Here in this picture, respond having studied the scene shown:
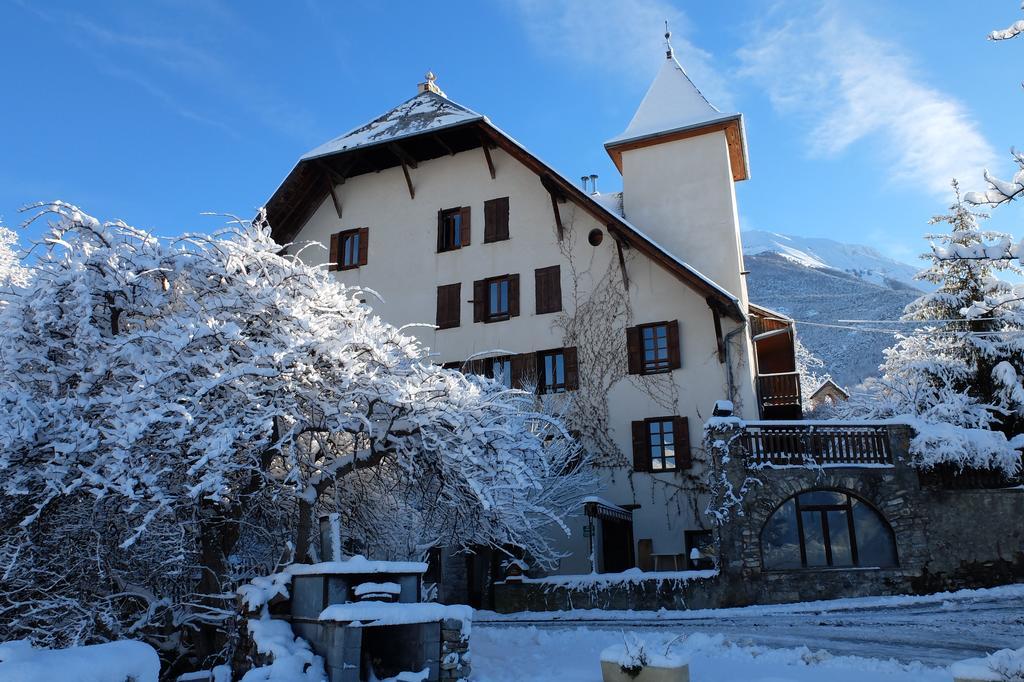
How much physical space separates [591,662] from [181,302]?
7.96 meters

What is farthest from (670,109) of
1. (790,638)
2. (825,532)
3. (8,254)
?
(8,254)

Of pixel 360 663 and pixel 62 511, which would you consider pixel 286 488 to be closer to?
pixel 62 511

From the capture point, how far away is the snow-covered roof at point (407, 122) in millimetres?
23328

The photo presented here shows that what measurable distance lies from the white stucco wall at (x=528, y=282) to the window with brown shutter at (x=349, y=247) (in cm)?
22

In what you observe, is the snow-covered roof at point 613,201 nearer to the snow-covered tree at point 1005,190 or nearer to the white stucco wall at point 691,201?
the white stucco wall at point 691,201

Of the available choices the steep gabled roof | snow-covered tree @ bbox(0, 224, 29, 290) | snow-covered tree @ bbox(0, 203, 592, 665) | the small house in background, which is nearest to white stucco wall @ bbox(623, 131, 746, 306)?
the steep gabled roof

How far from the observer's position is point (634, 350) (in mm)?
20984

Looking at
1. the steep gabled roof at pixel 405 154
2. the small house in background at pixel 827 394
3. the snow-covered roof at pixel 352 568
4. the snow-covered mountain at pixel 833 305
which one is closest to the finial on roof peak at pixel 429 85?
the steep gabled roof at pixel 405 154

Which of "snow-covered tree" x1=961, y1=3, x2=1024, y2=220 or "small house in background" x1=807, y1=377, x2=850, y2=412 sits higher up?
"small house in background" x1=807, y1=377, x2=850, y2=412

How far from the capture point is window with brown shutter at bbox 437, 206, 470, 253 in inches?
938

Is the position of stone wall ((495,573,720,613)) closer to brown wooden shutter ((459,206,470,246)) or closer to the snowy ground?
the snowy ground

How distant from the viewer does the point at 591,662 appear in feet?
34.3

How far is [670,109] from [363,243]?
10.6m

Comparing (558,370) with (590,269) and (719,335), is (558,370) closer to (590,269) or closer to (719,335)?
(590,269)
